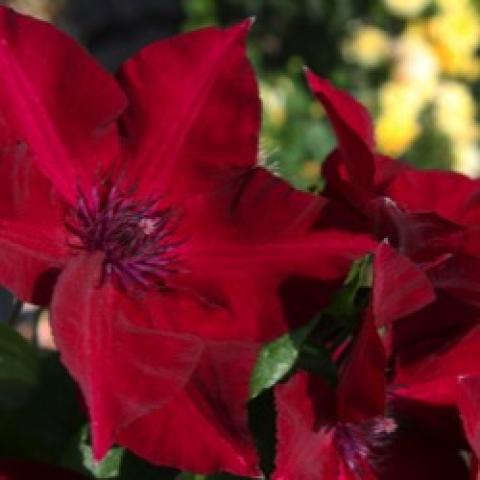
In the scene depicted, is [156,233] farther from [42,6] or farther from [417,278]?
[42,6]

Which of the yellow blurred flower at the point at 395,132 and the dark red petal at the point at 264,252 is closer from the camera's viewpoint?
the dark red petal at the point at 264,252

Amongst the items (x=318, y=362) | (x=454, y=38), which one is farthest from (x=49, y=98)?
(x=454, y=38)

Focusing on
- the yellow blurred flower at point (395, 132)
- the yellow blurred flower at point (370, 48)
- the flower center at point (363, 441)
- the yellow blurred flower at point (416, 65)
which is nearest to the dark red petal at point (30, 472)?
the flower center at point (363, 441)

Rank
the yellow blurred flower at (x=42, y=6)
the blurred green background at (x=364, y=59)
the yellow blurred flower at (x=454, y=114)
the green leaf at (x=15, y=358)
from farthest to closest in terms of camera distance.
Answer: the yellow blurred flower at (x=42, y=6) < the yellow blurred flower at (x=454, y=114) < the blurred green background at (x=364, y=59) < the green leaf at (x=15, y=358)

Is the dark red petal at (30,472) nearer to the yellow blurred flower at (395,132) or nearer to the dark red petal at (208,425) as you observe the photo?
the dark red petal at (208,425)

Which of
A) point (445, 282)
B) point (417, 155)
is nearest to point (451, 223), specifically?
point (445, 282)

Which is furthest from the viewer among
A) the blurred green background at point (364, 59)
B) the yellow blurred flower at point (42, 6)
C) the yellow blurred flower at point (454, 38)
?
the yellow blurred flower at point (42, 6)
